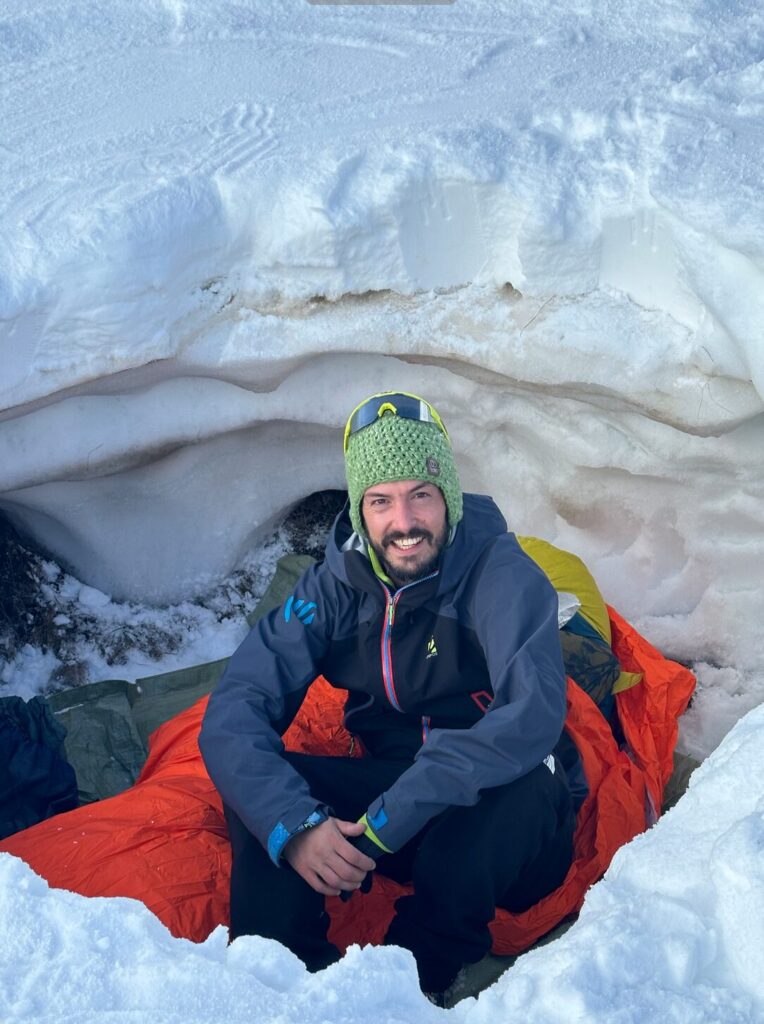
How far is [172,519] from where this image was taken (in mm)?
3191

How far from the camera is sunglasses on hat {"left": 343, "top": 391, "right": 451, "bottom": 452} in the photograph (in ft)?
7.22

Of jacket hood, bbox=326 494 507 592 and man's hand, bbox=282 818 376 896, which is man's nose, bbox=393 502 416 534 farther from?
man's hand, bbox=282 818 376 896

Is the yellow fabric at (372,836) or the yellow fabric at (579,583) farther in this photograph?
the yellow fabric at (579,583)

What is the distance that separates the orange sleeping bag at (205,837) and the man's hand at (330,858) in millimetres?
265

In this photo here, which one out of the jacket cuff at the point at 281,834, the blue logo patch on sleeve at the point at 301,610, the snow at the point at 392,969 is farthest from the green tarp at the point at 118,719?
the snow at the point at 392,969

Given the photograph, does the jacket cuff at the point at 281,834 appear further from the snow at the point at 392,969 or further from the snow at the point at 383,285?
the snow at the point at 383,285

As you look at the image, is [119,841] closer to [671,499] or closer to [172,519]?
[172,519]

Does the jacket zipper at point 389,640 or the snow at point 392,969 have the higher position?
the snow at point 392,969

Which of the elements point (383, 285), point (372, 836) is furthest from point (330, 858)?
point (383, 285)

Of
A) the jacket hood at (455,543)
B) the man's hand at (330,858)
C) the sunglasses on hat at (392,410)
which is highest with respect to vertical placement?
the sunglasses on hat at (392,410)

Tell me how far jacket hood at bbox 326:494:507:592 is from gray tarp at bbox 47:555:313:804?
677mm

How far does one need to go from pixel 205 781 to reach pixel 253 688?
33 cm

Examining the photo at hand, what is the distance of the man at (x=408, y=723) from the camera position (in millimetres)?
1951

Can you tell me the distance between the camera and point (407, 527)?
2.13 m
